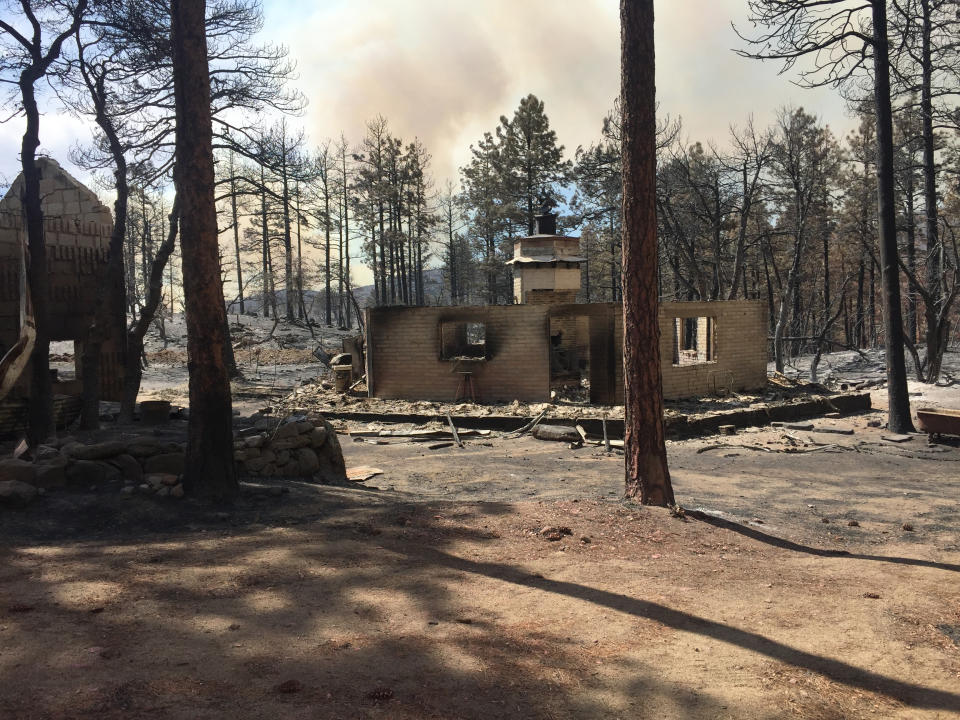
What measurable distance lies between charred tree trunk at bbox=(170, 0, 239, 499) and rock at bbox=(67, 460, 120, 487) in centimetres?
86

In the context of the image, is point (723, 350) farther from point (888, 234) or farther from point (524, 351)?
point (888, 234)

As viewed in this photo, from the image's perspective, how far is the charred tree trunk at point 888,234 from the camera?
14.6m

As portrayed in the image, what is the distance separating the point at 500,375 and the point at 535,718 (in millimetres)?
16272

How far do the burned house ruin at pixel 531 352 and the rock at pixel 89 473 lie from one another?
12.5 m

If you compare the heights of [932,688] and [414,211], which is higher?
[414,211]

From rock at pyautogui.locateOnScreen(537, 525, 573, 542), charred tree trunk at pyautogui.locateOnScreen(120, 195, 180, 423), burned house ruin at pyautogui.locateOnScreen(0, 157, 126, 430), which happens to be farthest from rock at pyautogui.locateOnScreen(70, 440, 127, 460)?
charred tree trunk at pyautogui.locateOnScreen(120, 195, 180, 423)

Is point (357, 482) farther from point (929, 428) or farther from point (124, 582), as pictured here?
point (929, 428)

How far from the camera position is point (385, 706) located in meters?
3.09

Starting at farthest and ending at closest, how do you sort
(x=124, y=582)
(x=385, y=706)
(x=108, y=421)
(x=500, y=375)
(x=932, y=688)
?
(x=500, y=375) < (x=108, y=421) < (x=124, y=582) < (x=932, y=688) < (x=385, y=706)

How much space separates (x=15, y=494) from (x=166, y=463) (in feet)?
5.55

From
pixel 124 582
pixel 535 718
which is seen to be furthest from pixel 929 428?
pixel 124 582

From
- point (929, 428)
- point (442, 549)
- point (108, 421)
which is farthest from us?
point (108, 421)

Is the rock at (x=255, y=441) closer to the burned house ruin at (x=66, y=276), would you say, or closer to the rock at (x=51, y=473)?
Answer: the rock at (x=51, y=473)

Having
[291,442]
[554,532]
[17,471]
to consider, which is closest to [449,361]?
[291,442]
